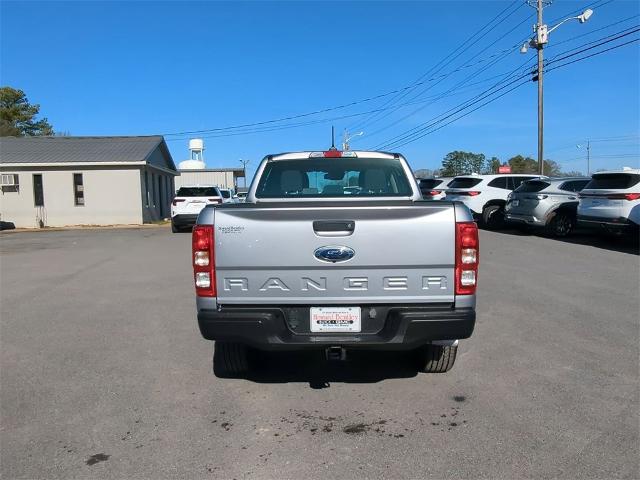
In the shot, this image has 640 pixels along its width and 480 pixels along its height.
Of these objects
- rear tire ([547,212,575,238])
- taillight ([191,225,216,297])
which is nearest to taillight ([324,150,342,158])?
taillight ([191,225,216,297])

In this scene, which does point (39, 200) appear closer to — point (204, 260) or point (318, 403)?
point (204, 260)

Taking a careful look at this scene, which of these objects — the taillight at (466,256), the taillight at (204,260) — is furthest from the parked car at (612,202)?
the taillight at (204,260)

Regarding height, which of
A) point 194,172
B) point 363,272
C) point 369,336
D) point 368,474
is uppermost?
point 194,172

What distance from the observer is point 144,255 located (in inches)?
518

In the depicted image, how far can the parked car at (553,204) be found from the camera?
48.0ft

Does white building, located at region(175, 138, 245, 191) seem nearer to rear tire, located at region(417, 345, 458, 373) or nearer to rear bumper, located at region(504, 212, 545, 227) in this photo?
rear bumper, located at region(504, 212, 545, 227)

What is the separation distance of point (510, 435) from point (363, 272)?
1399mm

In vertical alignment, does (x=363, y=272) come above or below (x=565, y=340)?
above

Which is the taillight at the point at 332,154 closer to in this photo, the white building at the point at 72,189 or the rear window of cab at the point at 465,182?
the rear window of cab at the point at 465,182

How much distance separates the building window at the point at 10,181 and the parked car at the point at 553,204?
72.5 ft

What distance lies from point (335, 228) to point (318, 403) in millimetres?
1380

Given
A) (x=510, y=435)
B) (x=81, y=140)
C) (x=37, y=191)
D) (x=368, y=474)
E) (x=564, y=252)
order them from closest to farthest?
(x=368, y=474) → (x=510, y=435) → (x=564, y=252) → (x=37, y=191) → (x=81, y=140)

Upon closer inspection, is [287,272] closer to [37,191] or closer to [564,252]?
[564,252]

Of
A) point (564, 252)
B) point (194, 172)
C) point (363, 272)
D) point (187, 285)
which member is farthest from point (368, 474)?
point (194, 172)
